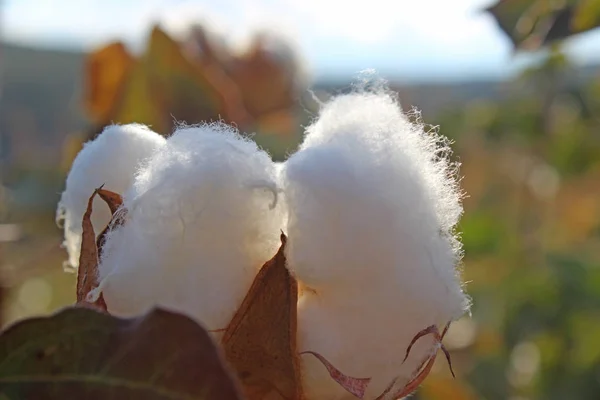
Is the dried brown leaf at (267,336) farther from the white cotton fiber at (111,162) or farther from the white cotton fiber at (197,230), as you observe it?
the white cotton fiber at (111,162)

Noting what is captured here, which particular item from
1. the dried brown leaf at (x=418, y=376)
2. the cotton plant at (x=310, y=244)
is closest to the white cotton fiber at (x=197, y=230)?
the cotton plant at (x=310, y=244)

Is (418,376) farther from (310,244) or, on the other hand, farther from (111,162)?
(111,162)

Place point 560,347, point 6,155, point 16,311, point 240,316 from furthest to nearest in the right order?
point 16,311, point 6,155, point 560,347, point 240,316

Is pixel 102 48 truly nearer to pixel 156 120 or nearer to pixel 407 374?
pixel 156 120

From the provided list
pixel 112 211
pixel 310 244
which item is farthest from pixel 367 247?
pixel 112 211

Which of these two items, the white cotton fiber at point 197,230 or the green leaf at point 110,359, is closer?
the green leaf at point 110,359

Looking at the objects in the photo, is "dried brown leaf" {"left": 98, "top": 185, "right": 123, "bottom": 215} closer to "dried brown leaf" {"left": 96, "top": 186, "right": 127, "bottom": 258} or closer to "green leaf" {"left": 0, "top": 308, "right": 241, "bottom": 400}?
"dried brown leaf" {"left": 96, "top": 186, "right": 127, "bottom": 258}

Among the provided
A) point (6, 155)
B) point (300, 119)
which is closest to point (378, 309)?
point (300, 119)
